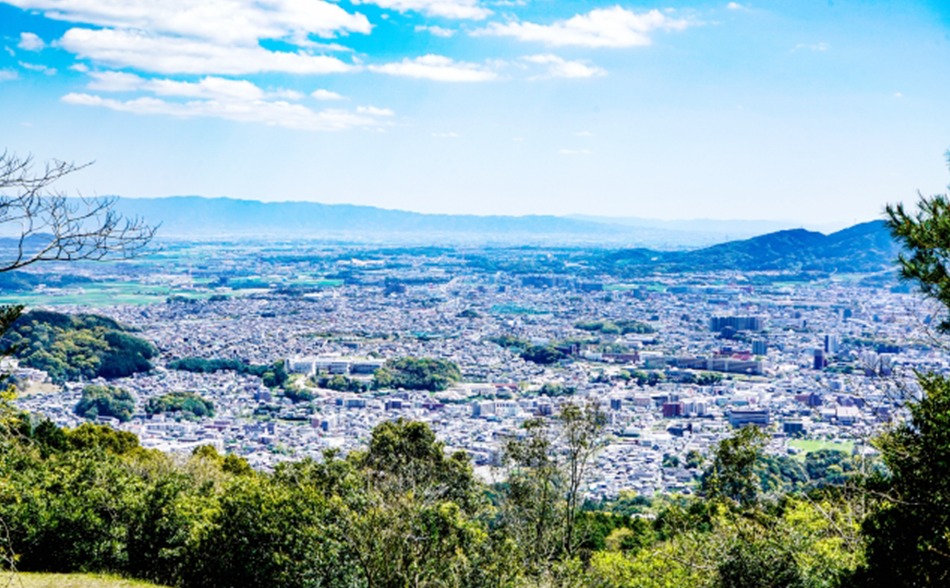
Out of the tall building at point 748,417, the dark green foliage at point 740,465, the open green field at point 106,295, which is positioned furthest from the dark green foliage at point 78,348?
the dark green foliage at point 740,465

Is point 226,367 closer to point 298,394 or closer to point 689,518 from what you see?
point 298,394

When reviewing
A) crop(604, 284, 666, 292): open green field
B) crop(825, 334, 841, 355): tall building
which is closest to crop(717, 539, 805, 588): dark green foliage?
crop(825, 334, 841, 355): tall building

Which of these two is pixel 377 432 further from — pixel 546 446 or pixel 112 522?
pixel 112 522

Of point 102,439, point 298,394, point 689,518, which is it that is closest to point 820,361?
point 298,394

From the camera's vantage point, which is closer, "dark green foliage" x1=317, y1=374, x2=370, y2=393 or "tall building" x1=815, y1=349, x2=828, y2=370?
"dark green foliage" x1=317, y1=374, x2=370, y2=393

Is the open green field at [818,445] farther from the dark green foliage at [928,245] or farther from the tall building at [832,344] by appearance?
the dark green foliage at [928,245]

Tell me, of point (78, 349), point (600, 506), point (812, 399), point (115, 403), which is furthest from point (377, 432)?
point (78, 349)

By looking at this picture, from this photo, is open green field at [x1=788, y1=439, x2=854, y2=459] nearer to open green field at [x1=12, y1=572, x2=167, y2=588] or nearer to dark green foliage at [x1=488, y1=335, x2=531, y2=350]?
open green field at [x1=12, y1=572, x2=167, y2=588]
